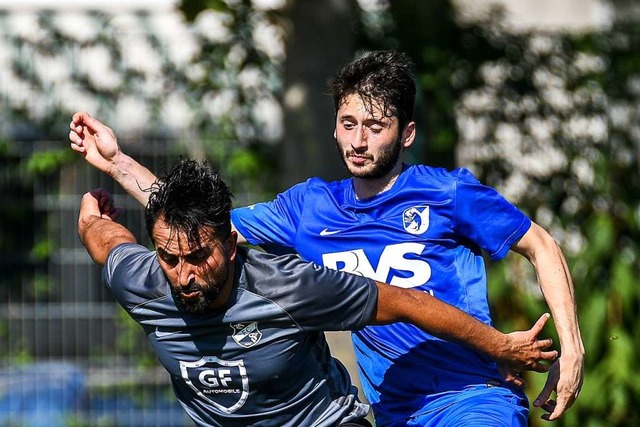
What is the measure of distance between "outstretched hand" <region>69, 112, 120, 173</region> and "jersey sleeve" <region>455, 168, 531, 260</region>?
4.30 feet

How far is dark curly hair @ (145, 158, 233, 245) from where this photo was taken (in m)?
4.24

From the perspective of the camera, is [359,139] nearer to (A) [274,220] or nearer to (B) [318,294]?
(A) [274,220]

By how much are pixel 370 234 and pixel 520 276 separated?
16.4ft

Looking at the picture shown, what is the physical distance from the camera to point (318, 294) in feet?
14.3

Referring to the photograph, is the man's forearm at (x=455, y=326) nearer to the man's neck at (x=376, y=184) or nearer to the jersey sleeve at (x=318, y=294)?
the jersey sleeve at (x=318, y=294)

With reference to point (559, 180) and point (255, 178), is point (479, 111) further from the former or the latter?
point (255, 178)

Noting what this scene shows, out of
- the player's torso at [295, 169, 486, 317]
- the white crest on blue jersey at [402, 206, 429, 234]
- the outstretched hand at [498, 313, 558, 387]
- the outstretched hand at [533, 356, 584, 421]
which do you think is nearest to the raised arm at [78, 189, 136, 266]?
the player's torso at [295, 169, 486, 317]

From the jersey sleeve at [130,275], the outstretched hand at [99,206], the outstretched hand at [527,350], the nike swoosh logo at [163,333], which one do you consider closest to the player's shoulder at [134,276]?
the jersey sleeve at [130,275]

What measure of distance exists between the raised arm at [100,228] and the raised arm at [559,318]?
142 centimetres

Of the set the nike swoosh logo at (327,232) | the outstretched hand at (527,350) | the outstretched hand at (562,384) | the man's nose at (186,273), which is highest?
the nike swoosh logo at (327,232)

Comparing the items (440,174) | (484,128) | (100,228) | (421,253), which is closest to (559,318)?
(421,253)

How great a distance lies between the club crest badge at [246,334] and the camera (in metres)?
4.41

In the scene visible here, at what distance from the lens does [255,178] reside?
31.6 ft

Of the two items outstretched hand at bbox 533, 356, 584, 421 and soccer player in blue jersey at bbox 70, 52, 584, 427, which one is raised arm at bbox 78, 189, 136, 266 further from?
outstretched hand at bbox 533, 356, 584, 421
